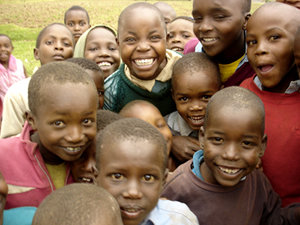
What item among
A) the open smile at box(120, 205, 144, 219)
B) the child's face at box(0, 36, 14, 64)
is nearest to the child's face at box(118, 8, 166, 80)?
the open smile at box(120, 205, 144, 219)

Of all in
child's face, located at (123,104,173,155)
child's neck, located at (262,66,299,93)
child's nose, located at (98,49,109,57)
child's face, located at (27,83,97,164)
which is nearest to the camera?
child's face, located at (27,83,97,164)

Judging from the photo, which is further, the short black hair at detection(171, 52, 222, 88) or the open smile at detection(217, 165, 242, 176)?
the short black hair at detection(171, 52, 222, 88)

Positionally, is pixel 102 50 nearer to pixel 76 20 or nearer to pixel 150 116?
pixel 150 116

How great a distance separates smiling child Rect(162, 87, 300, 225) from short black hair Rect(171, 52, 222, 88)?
2.25ft

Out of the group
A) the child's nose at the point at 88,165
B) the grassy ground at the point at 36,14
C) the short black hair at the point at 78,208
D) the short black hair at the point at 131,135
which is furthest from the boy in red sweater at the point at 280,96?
the grassy ground at the point at 36,14

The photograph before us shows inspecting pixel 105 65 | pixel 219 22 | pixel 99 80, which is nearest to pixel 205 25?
pixel 219 22

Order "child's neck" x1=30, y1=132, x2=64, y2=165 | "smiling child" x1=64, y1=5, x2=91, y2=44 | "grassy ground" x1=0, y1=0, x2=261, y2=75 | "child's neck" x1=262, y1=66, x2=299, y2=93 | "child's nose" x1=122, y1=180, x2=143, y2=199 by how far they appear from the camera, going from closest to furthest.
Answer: "child's nose" x1=122, y1=180, x2=143, y2=199 → "child's neck" x1=30, y1=132, x2=64, y2=165 → "child's neck" x1=262, y1=66, x2=299, y2=93 → "smiling child" x1=64, y1=5, x2=91, y2=44 → "grassy ground" x1=0, y1=0, x2=261, y2=75

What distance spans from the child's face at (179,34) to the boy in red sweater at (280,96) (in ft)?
7.01

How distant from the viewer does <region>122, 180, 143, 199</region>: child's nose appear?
155 centimetres

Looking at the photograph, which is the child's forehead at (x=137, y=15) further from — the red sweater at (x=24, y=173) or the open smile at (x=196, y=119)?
the red sweater at (x=24, y=173)

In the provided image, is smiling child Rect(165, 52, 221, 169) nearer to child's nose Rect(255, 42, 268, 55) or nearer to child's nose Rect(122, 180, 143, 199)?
child's nose Rect(255, 42, 268, 55)

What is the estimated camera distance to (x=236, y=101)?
1.90 meters

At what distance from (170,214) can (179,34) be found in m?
3.19

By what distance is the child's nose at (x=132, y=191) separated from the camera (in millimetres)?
1555
